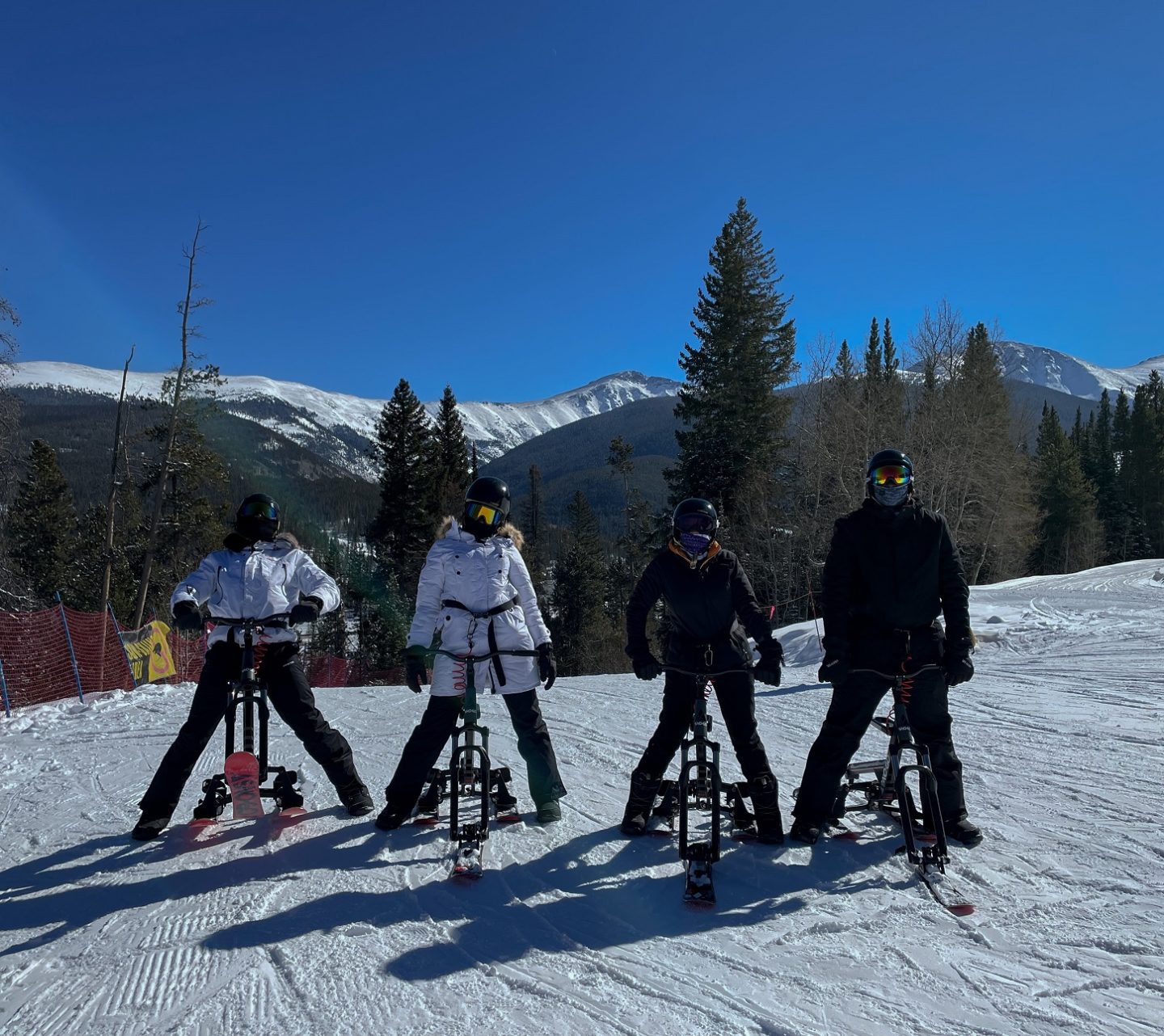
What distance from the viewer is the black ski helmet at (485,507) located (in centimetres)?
497

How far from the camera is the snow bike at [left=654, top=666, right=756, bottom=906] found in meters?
4.11

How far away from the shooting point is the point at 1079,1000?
3.07 m

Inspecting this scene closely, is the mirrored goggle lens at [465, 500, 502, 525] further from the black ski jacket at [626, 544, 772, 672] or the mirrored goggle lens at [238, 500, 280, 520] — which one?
the mirrored goggle lens at [238, 500, 280, 520]

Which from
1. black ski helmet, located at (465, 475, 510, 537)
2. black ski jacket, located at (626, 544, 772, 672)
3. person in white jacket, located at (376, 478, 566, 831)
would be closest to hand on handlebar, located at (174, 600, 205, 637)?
person in white jacket, located at (376, 478, 566, 831)

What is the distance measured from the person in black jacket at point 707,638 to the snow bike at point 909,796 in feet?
1.87

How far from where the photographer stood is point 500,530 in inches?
202

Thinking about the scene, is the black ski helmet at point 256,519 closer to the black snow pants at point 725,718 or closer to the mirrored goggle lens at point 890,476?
the black snow pants at point 725,718

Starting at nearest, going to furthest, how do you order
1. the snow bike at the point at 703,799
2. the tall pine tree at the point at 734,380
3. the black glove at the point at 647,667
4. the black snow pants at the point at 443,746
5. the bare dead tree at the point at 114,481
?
1. the snow bike at the point at 703,799
2. the black glove at the point at 647,667
3. the black snow pants at the point at 443,746
4. the bare dead tree at the point at 114,481
5. the tall pine tree at the point at 734,380

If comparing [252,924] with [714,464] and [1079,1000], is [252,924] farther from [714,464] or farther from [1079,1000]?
[714,464]

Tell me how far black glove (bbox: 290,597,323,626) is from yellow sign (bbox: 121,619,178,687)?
1185cm

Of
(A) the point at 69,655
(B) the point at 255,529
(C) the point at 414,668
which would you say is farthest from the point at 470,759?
(A) the point at 69,655

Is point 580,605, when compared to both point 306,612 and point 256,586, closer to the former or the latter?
point 256,586

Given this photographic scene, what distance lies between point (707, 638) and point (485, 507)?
1.65 m

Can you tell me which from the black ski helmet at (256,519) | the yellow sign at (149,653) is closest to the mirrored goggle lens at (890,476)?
the black ski helmet at (256,519)
